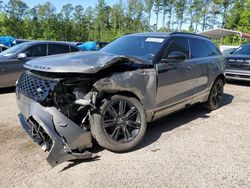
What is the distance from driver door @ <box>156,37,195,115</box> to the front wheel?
1.11 m

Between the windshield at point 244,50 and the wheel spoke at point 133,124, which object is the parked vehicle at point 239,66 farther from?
the wheel spoke at point 133,124

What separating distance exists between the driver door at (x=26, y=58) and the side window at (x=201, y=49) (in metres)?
4.90

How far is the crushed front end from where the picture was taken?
304 centimetres

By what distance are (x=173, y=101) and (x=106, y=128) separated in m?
1.48

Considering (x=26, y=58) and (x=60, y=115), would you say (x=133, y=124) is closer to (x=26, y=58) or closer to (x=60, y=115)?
(x=60, y=115)

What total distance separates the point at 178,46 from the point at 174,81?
0.75 meters

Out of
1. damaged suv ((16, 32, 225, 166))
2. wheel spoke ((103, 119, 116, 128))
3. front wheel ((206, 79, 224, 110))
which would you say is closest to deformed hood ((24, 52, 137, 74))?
damaged suv ((16, 32, 225, 166))

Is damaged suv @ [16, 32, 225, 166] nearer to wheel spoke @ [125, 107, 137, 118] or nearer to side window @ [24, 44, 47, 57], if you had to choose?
wheel spoke @ [125, 107, 137, 118]

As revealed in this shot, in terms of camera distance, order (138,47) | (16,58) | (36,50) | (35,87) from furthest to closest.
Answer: (36,50) → (16,58) → (138,47) → (35,87)

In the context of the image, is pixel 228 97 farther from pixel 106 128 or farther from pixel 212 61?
pixel 106 128

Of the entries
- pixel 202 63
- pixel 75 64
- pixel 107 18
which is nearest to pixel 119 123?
pixel 75 64

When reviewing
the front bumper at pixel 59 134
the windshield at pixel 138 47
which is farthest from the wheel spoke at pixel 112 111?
the windshield at pixel 138 47

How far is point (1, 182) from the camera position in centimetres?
287

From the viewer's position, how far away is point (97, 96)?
10.8 feet
